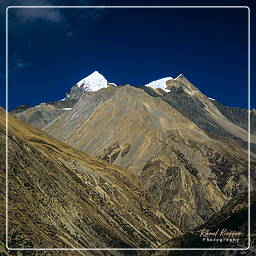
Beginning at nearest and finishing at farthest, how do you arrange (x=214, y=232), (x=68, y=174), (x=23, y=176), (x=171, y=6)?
(x=171, y=6) → (x=214, y=232) → (x=23, y=176) → (x=68, y=174)

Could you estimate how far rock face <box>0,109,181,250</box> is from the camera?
83750mm

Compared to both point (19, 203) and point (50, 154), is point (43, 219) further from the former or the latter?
point (50, 154)

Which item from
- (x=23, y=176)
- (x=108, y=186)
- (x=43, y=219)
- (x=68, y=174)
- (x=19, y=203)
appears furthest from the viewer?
(x=108, y=186)

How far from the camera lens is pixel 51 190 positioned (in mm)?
106000

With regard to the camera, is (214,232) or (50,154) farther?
(50,154)

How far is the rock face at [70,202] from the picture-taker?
8375cm

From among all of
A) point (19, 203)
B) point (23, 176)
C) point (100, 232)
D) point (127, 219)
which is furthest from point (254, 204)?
point (127, 219)

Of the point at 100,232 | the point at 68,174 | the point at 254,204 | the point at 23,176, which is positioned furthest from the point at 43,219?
the point at 254,204

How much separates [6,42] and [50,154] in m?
109

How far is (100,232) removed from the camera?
109 meters

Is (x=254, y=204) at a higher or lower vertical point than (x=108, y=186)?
higher

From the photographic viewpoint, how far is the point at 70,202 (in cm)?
11188

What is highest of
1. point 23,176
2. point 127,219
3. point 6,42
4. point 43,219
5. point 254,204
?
point 6,42

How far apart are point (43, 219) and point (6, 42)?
66.5 m
